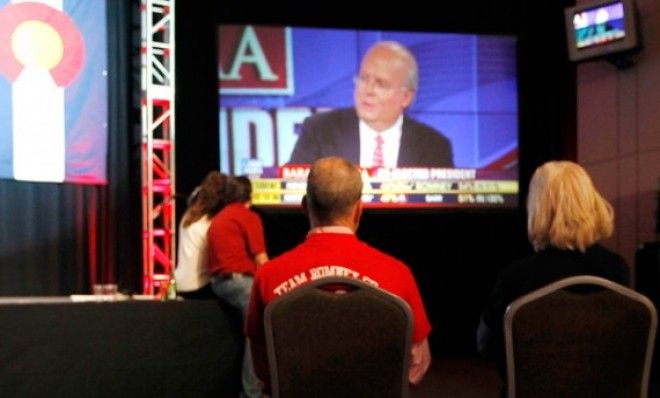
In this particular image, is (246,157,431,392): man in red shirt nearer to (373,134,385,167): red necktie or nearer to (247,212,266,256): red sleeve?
(247,212,266,256): red sleeve

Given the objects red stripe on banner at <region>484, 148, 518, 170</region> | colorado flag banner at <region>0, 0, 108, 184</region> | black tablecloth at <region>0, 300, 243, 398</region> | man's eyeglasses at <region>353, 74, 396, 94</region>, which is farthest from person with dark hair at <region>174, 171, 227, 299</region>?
red stripe on banner at <region>484, 148, 518, 170</region>

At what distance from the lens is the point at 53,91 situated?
5598mm

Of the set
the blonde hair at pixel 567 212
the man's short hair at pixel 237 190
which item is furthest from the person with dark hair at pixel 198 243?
the blonde hair at pixel 567 212

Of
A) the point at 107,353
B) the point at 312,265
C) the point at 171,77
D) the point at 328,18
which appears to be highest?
the point at 328,18

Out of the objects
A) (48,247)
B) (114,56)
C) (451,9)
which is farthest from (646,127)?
(48,247)

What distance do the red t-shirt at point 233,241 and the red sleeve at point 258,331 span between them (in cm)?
208

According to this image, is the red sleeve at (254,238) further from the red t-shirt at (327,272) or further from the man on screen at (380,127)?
the red t-shirt at (327,272)

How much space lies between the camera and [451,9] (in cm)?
670

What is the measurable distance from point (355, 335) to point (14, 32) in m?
4.39

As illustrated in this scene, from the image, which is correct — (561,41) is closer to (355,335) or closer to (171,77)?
(171,77)

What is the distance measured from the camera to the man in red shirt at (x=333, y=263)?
1926 millimetres

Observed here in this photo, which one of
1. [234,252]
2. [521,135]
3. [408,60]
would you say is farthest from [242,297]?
[521,135]

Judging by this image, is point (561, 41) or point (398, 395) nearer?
point (398, 395)

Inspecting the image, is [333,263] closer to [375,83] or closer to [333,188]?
[333,188]
